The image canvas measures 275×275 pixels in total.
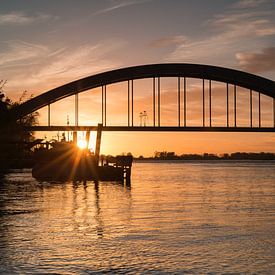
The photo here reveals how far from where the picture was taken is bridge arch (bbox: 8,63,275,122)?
81.5 metres

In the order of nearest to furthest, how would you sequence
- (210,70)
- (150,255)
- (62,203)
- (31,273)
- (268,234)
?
(31,273), (150,255), (268,234), (62,203), (210,70)

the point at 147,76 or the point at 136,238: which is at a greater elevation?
the point at 147,76

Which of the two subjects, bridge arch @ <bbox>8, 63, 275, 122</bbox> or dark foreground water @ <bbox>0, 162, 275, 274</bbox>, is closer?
dark foreground water @ <bbox>0, 162, 275, 274</bbox>

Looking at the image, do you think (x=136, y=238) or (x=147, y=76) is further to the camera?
(x=147, y=76)

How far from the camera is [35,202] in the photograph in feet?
106

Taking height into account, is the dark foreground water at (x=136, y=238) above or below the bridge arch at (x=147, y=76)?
below

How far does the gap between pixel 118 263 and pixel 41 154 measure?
5475 cm

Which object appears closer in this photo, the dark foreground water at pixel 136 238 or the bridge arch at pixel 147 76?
the dark foreground water at pixel 136 238

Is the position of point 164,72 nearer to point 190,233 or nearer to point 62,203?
point 62,203

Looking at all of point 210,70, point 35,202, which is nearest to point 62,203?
point 35,202

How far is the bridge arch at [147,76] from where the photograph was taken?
3209 inches

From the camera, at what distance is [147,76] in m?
83.1

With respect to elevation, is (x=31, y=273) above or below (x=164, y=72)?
below

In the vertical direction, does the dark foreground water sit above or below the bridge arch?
below
